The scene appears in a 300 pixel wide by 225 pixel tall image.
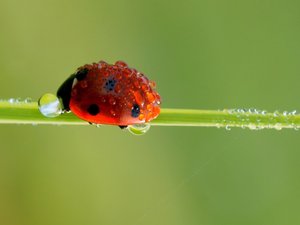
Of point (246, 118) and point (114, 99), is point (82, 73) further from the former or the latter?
point (246, 118)

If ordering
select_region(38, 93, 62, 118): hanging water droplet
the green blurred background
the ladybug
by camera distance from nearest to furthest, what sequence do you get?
select_region(38, 93, 62, 118): hanging water droplet, the ladybug, the green blurred background

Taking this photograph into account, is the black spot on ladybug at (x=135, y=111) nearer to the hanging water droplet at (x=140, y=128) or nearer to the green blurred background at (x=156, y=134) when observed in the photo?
the hanging water droplet at (x=140, y=128)

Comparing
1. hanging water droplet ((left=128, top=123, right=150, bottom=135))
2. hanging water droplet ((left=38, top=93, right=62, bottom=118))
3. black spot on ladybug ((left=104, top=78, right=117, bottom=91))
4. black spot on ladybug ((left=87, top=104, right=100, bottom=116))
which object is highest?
black spot on ladybug ((left=104, top=78, right=117, bottom=91))

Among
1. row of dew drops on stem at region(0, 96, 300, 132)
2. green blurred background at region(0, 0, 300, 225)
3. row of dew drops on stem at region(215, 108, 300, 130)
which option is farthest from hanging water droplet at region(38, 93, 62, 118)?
green blurred background at region(0, 0, 300, 225)

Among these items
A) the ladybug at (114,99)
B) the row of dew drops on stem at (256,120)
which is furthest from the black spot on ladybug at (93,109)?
the row of dew drops on stem at (256,120)

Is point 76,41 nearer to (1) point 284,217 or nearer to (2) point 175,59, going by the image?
(2) point 175,59

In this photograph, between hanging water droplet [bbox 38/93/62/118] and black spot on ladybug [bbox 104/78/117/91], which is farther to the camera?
black spot on ladybug [bbox 104/78/117/91]

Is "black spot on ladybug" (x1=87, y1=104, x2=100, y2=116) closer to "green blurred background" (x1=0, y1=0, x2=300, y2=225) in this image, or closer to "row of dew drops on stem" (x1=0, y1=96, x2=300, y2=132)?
"row of dew drops on stem" (x1=0, y1=96, x2=300, y2=132)

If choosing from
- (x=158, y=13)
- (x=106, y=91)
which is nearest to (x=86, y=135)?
(x=158, y=13)
